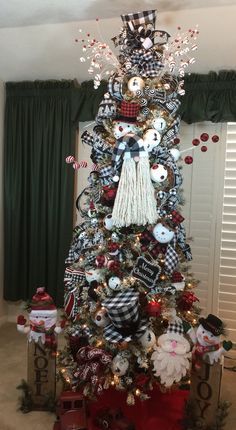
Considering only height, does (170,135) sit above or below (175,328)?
above

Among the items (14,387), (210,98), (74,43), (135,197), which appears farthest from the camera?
(74,43)

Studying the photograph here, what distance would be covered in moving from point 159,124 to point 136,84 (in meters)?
0.25

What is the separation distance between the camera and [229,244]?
2.89 meters

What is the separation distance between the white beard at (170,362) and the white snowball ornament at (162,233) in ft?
1.78

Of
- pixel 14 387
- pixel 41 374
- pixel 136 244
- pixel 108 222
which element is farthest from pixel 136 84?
pixel 14 387

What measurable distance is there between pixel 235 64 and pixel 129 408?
2404mm

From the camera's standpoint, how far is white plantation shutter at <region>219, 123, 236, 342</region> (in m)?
2.84

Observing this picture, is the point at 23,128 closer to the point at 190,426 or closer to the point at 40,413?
the point at 40,413

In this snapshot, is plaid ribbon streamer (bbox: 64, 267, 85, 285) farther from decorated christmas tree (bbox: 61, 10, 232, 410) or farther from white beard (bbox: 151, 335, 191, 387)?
white beard (bbox: 151, 335, 191, 387)

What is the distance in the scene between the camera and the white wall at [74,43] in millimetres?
2574

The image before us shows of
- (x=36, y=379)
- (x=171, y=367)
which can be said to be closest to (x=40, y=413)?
(x=36, y=379)

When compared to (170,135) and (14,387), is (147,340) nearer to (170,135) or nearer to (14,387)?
(14,387)

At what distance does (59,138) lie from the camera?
312 cm

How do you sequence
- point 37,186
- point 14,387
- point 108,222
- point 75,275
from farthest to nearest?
1. point 37,186
2. point 14,387
3. point 75,275
4. point 108,222
